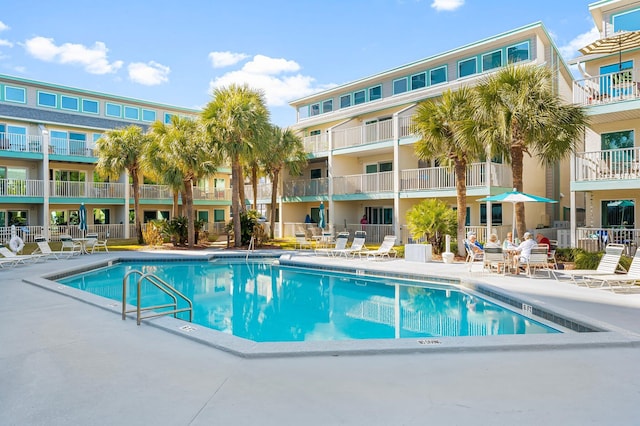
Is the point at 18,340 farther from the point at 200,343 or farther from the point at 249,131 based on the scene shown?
the point at 249,131

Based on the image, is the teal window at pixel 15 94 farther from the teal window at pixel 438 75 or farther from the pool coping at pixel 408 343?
the pool coping at pixel 408 343

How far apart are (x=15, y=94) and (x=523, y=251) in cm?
3152

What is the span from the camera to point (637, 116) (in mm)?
15734

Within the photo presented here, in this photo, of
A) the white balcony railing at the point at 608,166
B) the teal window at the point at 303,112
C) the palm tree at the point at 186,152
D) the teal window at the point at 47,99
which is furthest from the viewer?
the teal window at the point at 303,112

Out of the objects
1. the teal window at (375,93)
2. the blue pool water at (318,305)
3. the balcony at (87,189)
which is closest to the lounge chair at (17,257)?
the blue pool water at (318,305)

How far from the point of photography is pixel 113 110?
3272 centimetres

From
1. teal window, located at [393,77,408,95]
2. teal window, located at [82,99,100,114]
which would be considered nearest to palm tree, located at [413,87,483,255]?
teal window, located at [393,77,408,95]

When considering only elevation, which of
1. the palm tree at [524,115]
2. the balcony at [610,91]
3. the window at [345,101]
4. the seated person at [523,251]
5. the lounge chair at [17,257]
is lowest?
the lounge chair at [17,257]

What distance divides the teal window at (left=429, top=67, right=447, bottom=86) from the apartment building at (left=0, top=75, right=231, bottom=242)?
1563cm

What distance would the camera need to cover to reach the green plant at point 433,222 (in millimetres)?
17688

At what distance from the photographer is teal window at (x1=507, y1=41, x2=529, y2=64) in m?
21.5

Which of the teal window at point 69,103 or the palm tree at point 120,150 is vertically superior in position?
the teal window at point 69,103

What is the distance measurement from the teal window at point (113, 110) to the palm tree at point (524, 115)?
27.6 metres

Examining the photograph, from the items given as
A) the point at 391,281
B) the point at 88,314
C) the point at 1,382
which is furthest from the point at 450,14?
the point at 1,382
